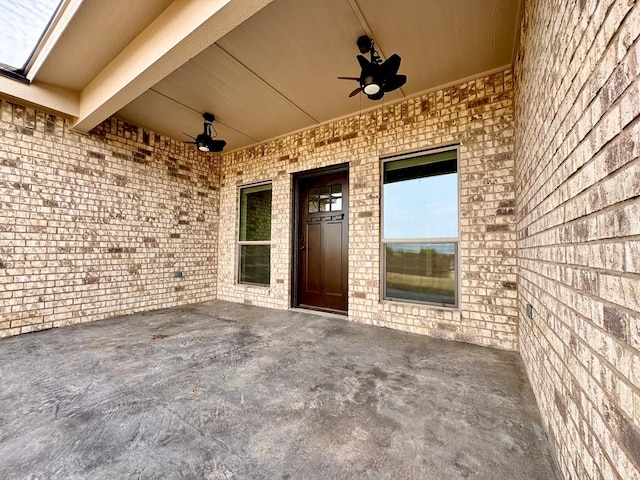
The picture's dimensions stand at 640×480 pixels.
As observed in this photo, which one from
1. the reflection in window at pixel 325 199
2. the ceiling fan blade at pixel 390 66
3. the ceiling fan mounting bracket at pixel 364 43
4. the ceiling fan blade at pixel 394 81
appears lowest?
the reflection in window at pixel 325 199

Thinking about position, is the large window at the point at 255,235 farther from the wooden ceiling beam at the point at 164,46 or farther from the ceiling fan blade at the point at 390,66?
the ceiling fan blade at the point at 390,66

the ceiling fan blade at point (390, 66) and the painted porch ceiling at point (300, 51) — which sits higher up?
the painted porch ceiling at point (300, 51)

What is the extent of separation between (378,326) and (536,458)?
7.58ft

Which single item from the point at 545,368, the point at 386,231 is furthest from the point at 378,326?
the point at 545,368

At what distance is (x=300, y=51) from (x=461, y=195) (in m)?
2.47

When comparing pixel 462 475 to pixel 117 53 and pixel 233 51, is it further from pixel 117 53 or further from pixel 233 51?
pixel 117 53

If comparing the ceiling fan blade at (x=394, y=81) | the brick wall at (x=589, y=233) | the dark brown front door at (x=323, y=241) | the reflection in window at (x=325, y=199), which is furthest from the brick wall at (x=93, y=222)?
the brick wall at (x=589, y=233)

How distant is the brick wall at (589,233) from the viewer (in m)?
0.73

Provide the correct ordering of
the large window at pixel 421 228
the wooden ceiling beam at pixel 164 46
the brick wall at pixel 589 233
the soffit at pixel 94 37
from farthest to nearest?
the large window at pixel 421 228 < the soffit at pixel 94 37 < the wooden ceiling beam at pixel 164 46 < the brick wall at pixel 589 233

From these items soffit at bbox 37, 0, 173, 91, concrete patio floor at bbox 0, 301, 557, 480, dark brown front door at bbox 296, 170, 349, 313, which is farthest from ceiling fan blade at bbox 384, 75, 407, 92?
concrete patio floor at bbox 0, 301, 557, 480

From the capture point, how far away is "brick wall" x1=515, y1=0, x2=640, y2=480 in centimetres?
73

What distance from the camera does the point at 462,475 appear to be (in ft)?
4.11

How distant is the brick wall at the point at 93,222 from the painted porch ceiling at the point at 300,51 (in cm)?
74

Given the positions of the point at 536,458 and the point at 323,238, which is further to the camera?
the point at 323,238
